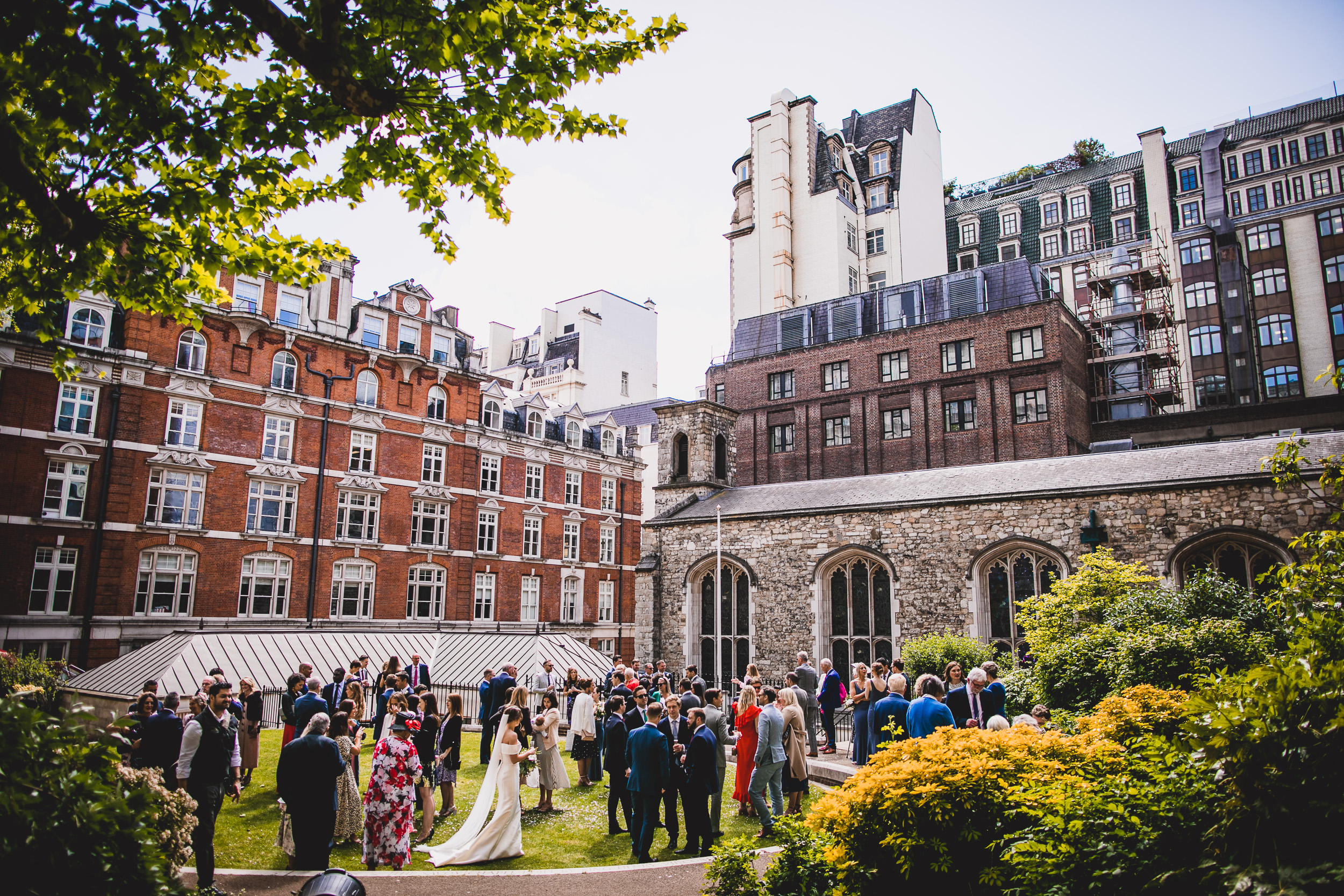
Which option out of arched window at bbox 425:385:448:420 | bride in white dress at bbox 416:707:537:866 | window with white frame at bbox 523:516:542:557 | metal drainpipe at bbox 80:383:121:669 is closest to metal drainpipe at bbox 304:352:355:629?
arched window at bbox 425:385:448:420

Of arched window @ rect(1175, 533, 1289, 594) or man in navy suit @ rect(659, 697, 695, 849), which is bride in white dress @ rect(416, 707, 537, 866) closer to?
man in navy suit @ rect(659, 697, 695, 849)

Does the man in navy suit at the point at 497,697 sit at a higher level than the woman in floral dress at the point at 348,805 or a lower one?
higher

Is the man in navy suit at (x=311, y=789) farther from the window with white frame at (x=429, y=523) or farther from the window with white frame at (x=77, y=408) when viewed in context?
the window with white frame at (x=429, y=523)

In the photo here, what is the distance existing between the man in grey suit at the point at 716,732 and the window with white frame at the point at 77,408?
22.9 meters

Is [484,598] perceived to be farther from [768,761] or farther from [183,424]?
[768,761]

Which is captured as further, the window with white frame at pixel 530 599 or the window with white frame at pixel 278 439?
the window with white frame at pixel 530 599

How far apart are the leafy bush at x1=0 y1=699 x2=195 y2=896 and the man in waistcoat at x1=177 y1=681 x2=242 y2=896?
4.14m

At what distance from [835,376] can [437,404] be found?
66.2 feet

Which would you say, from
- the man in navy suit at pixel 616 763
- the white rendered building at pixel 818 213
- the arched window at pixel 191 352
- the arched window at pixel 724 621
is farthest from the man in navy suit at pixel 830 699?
the white rendered building at pixel 818 213

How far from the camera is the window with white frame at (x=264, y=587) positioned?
88.4ft

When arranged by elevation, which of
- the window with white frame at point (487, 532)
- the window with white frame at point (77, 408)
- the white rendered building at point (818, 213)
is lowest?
the window with white frame at point (487, 532)

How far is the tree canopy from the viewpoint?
5.76 metres

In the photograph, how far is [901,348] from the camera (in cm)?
3888

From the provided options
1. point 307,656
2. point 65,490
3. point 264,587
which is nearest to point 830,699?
point 307,656
